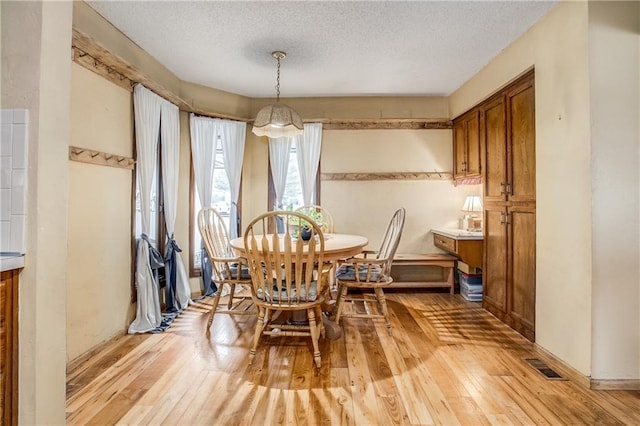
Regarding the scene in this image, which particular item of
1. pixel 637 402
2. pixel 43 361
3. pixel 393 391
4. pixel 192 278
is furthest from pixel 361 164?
pixel 43 361

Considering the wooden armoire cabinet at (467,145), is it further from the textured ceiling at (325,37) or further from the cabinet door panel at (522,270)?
the cabinet door panel at (522,270)

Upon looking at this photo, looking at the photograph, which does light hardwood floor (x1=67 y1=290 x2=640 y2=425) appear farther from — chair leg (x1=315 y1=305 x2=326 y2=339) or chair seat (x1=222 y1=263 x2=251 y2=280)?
chair seat (x1=222 y1=263 x2=251 y2=280)

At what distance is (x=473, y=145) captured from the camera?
3781mm

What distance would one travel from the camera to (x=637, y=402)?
1.87m

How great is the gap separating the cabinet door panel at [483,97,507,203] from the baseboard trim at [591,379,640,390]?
4.98 ft

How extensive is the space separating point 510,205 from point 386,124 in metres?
2.04

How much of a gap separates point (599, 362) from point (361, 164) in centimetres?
312

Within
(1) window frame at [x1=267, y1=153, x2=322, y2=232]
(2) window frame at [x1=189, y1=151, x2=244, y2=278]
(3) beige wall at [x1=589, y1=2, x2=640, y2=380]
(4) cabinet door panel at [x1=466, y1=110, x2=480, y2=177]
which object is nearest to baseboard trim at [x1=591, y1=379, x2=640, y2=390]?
(3) beige wall at [x1=589, y1=2, x2=640, y2=380]

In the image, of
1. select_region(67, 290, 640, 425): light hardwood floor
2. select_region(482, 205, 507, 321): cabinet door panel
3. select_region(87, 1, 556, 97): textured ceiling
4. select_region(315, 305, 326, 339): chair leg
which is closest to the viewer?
select_region(67, 290, 640, 425): light hardwood floor

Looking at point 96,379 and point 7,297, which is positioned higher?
point 7,297

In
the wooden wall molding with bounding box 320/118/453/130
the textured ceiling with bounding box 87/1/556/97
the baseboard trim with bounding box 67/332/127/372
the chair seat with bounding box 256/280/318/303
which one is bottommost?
the baseboard trim with bounding box 67/332/127/372

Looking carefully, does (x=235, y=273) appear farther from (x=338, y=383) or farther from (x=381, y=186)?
(x=381, y=186)

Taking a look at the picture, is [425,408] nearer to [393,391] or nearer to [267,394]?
[393,391]

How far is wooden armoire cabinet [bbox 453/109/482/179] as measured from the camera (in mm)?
3688
